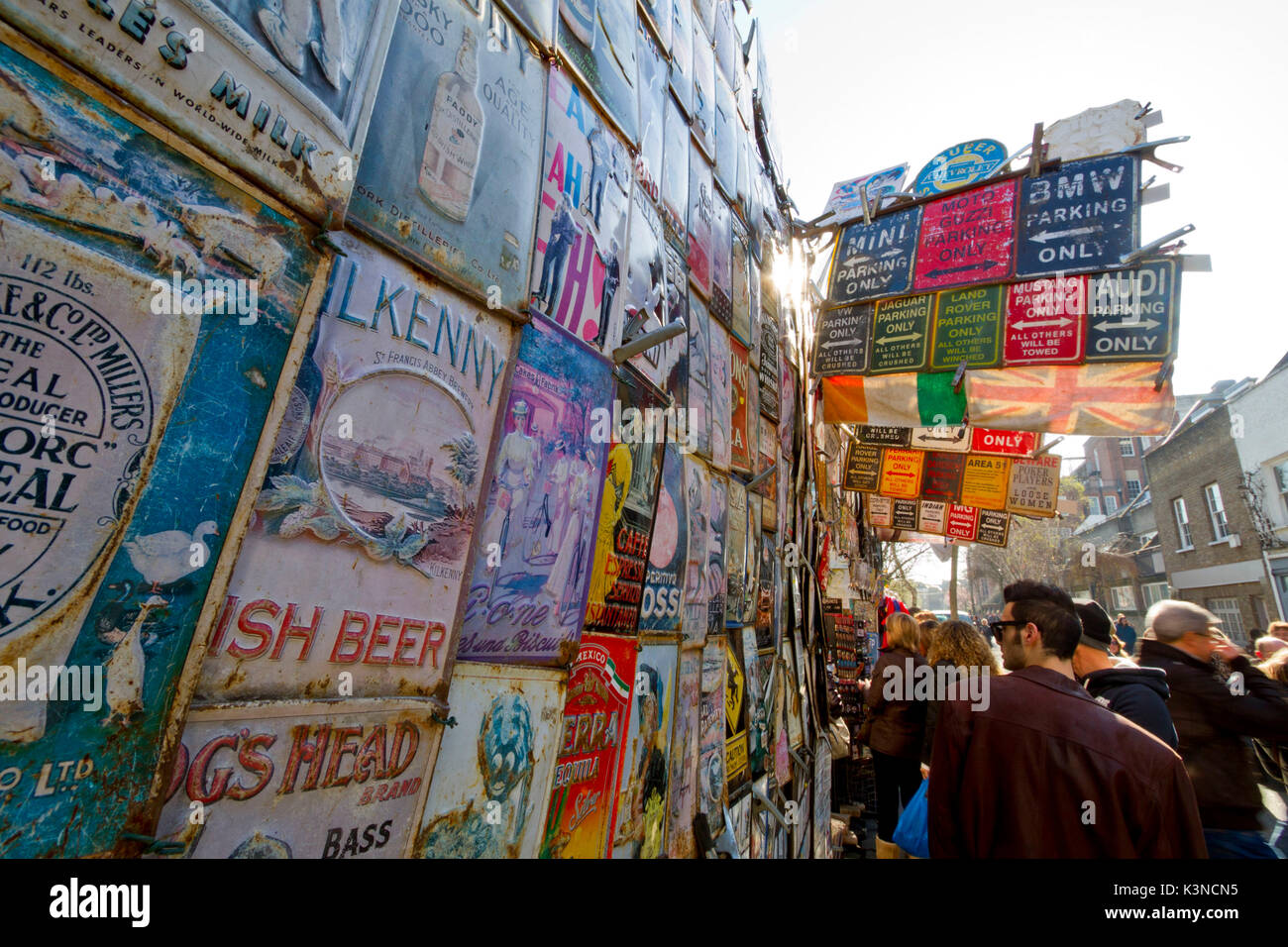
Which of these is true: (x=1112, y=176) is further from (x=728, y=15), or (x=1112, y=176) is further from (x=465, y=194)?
(x=465, y=194)

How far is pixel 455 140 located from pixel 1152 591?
32798mm

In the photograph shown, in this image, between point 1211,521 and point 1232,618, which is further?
point 1211,521

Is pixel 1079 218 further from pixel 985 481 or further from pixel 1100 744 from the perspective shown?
pixel 1100 744

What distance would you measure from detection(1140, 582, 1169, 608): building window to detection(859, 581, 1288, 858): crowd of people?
26852 millimetres

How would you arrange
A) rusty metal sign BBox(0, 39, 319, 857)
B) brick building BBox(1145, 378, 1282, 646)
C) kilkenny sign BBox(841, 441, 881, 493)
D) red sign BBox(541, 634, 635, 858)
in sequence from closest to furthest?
rusty metal sign BBox(0, 39, 319, 857) → red sign BBox(541, 634, 635, 858) → kilkenny sign BBox(841, 441, 881, 493) → brick building BBox(1145, 378, 1282, 646)

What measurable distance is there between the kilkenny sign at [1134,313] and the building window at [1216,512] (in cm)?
1777

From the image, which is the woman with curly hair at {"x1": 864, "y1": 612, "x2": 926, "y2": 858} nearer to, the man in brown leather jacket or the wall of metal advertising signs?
the wall of metal advertising signs

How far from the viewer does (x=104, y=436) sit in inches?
36.4

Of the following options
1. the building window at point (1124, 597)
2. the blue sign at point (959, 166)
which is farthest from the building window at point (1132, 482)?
the blue sign at point (959, 166)

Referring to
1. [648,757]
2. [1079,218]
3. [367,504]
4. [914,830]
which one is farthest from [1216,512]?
[367,504]

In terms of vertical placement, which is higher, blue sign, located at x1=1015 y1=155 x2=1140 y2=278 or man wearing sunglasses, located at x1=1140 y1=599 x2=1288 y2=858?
blue sign, located at x1=1015 y1=155 x2=1140 y2=278

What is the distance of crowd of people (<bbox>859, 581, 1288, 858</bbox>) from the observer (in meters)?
1.82

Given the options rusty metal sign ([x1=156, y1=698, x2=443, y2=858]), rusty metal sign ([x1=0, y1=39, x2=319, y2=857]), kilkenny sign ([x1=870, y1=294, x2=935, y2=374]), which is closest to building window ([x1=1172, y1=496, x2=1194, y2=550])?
kilkenny sign ([x1=870, y1=294, x2=935, y2=374])

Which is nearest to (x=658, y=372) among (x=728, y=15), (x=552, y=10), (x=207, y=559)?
(x=552, y=10)
